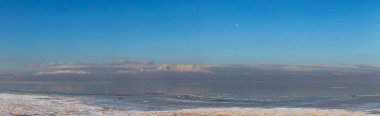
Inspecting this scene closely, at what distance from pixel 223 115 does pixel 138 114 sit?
681 cm

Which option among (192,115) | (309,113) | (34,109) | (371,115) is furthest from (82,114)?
(371,115)

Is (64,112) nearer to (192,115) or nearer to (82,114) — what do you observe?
(82,114)

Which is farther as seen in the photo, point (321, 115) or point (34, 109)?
point (34, 109)

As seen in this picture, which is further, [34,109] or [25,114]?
[34,109]

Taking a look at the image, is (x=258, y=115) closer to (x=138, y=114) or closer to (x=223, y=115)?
(x=223, y=115)

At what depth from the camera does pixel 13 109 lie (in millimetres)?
40156

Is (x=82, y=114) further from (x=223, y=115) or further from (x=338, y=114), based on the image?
(x=338, y=114)

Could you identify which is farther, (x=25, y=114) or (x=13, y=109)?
(x=13, y=109)

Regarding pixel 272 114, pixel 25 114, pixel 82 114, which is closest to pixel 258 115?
pixel 272 114

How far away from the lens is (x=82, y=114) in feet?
126

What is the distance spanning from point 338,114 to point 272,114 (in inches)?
214

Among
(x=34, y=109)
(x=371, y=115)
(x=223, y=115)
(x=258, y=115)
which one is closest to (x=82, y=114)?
(x=34, y=109)

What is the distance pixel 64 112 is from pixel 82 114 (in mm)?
2028

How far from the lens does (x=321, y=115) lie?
38.1 m
